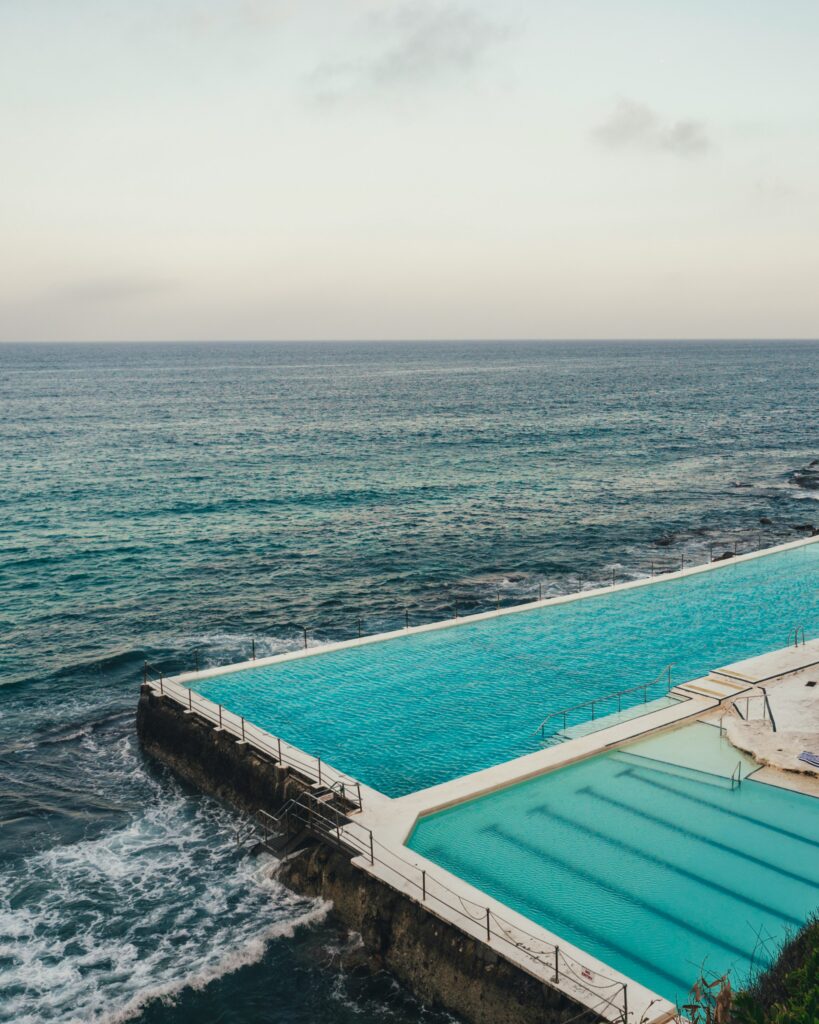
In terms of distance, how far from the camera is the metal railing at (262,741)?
22.4m

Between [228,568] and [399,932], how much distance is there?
109 feet

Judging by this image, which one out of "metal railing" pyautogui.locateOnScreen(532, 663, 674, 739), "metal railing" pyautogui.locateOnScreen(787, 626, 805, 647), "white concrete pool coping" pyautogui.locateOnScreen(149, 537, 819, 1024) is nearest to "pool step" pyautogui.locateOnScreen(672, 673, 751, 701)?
"white concrete pool coping" pyautogui.locateOnScreen(149, 537, 819, 1024)

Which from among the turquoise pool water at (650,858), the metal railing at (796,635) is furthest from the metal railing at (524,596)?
the turquoise pool water at (650,858)

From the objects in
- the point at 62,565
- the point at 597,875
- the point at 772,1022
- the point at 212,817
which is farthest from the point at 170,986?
the point at 62,565

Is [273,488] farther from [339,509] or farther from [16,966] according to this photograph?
[16,966]

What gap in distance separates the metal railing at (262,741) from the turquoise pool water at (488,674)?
62cm

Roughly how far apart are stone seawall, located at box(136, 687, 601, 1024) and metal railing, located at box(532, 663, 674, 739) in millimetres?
7620

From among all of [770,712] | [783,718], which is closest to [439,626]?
[770,712]

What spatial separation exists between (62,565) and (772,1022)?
150 feet

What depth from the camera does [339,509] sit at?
63.3 meters

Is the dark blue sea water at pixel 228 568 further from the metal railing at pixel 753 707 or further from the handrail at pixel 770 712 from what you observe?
the metal railing at pixel 753 707

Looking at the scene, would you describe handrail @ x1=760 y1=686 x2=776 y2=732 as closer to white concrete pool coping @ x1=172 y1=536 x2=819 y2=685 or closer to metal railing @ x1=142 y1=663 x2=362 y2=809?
white concrete pool coping @ x1=172 y1=536 x2=819 y2=685

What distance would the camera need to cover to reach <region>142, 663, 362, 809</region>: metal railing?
73.6ft

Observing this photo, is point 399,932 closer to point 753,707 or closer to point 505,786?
point 505,786
